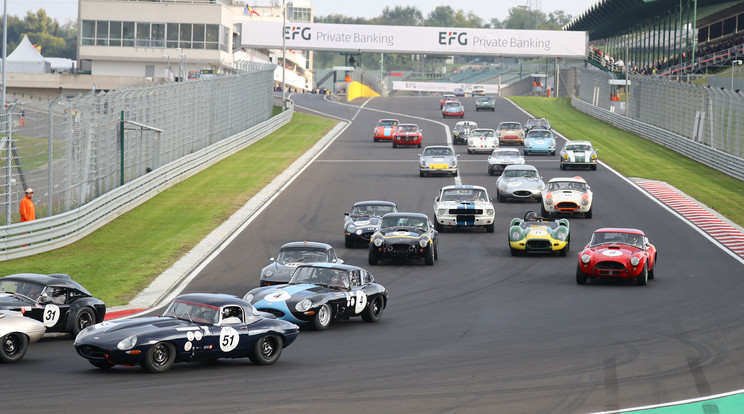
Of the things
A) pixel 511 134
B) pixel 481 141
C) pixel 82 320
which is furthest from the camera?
pixel 511 134

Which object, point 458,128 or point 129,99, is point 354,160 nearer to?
point 458,128

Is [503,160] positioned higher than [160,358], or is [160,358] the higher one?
[503,160]

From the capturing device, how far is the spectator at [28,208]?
87.4 ft

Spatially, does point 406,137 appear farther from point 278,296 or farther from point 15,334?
point 15,334

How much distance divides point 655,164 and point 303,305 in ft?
121

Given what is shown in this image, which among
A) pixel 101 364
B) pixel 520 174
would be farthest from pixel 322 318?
pixel 520 174

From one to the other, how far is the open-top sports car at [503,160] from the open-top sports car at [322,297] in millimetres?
26310

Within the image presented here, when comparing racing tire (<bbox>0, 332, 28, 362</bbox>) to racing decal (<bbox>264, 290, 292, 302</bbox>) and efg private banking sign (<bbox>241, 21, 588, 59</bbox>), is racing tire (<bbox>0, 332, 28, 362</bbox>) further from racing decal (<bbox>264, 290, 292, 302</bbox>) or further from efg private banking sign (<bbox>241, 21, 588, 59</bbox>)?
efg private banking sign (<bbox>241, 21, 588, 59</bbox>)

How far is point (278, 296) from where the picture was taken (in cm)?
1872

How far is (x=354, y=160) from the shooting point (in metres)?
52.8

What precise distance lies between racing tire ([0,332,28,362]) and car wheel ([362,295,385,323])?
6.70m

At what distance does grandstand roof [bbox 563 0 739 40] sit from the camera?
93875 mm

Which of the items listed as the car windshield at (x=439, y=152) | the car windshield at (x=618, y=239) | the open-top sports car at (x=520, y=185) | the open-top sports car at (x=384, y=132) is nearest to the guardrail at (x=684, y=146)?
the open-top sports car at (x=520, y=185)

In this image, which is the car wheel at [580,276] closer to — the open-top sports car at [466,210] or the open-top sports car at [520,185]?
the open-top sports car at [466,210]
